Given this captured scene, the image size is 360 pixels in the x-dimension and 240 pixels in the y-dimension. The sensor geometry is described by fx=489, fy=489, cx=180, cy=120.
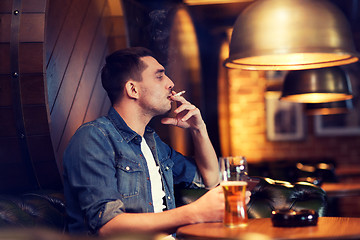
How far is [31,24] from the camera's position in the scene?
6.40ft

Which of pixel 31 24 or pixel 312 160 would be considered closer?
pixel 31 24

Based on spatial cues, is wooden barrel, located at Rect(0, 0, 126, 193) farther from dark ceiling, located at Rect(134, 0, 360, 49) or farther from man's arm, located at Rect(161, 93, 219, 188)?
dark ceiling, located at Rect(134, 0, 360, 49)

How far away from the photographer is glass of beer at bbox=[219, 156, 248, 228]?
1615 mm

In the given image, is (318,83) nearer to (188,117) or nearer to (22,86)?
(188,117)

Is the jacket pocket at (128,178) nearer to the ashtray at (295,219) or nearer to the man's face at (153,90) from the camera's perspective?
the man's face at (153,90)

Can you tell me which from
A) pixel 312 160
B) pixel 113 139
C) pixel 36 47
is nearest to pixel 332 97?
pixel 113 139

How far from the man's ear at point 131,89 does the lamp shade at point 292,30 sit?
738 mm

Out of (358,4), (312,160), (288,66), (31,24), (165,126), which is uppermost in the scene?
(358,4)

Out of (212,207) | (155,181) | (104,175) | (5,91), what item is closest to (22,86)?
(5,91)

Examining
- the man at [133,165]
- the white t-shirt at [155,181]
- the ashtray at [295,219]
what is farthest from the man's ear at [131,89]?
the ashtray at [295,219]

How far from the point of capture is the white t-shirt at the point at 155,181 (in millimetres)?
2131

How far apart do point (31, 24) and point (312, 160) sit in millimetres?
4695

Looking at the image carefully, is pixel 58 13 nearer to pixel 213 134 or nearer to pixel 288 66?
pixel 288 66

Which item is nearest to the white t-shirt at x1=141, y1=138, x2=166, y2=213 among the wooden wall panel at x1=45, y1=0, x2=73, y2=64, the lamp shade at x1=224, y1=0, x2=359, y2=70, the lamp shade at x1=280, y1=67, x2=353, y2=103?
the wooden wall panel at x1=45, y1=0, x2=73, y2=64
